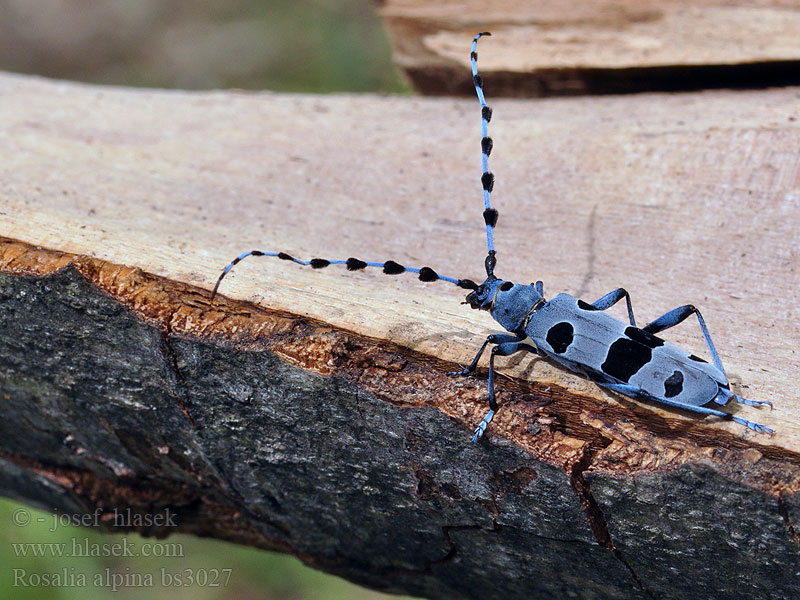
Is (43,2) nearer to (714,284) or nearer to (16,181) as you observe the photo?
(16,181)

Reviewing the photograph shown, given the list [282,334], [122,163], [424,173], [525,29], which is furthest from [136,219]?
[525,29]

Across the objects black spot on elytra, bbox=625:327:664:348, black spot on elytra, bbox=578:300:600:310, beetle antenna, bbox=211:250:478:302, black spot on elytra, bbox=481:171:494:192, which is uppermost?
black spot on elytra, bbox=481:171:494:192

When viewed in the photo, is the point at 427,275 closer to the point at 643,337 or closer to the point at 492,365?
the point at 492,365

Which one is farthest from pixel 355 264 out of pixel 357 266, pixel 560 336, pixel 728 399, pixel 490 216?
pixel 728 399

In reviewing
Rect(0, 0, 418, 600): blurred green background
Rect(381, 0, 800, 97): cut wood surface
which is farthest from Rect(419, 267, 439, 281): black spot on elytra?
Rect(0, 0, 418, 600): blurred green background

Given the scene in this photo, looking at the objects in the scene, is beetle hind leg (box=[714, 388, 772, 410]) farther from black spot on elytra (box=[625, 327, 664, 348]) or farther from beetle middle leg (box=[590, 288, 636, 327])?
beetle middle leg (box=[590, 288, 636, 327])
